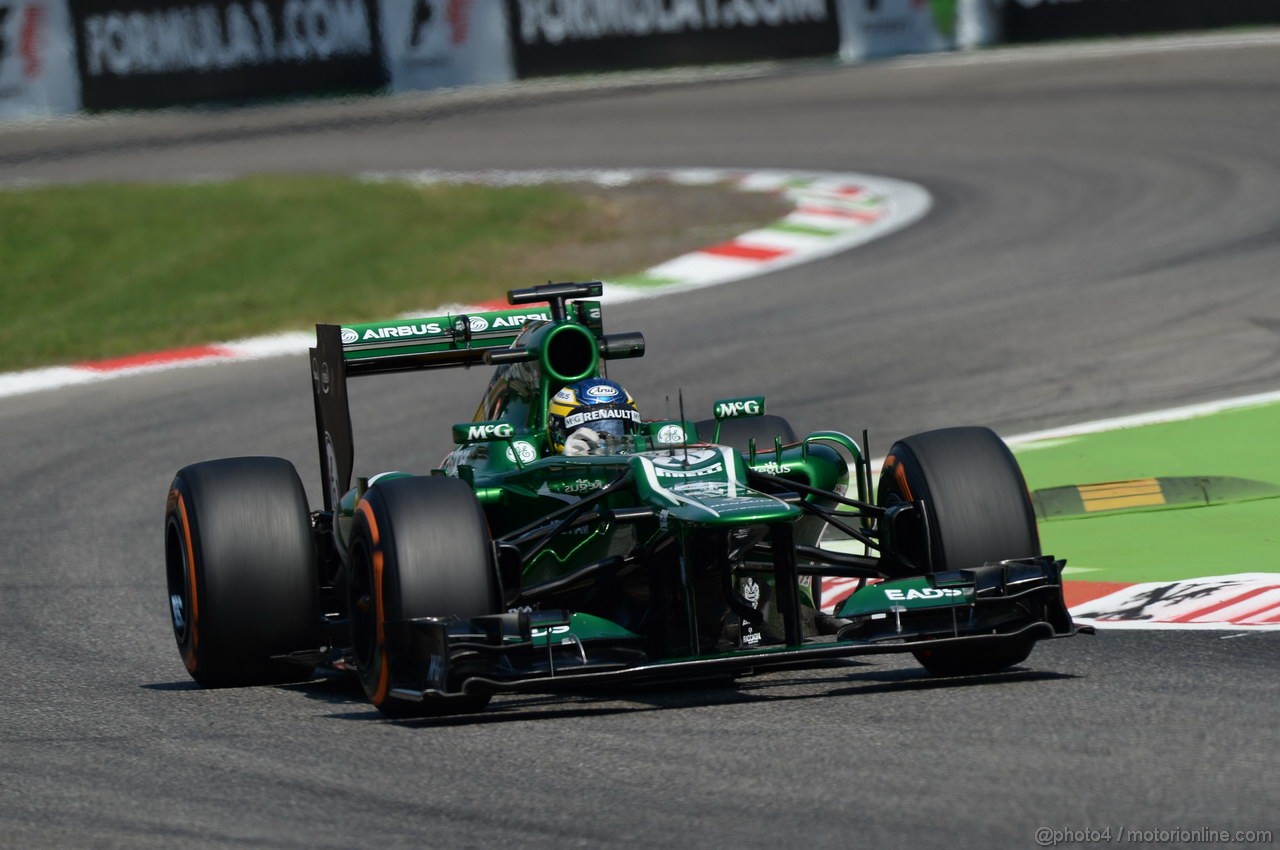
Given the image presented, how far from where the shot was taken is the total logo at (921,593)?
677 cm

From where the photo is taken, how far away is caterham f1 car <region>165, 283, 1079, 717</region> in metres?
6.56

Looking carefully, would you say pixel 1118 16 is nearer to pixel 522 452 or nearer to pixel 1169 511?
pixel 1169 511

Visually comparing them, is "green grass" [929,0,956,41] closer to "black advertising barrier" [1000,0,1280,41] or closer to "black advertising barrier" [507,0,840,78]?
"black advertising barrier" [1000,0,1280,41]

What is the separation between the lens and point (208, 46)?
31.0 m

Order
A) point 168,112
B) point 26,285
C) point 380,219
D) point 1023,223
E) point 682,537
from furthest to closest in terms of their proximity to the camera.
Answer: point 168,112 → point 380,219 → point 26,285 → point 1023,223 → point 682,537

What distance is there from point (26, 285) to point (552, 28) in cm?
1152

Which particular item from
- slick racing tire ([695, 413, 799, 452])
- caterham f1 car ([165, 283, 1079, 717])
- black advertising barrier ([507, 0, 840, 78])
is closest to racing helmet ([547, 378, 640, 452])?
caterham f1 car ([165, 283, 1079, 717])

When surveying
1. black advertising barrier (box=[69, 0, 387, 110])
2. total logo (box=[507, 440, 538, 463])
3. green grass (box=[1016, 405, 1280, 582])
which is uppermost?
black advertising barrier (box=[69, 0, 387, 110])

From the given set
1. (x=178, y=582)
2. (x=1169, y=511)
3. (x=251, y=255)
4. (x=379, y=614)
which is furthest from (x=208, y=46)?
(x=379, y=614)

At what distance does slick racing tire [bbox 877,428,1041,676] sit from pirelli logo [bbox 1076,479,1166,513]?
110 inches

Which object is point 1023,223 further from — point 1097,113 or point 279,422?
point 279,422

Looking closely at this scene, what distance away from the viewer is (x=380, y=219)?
23.5m

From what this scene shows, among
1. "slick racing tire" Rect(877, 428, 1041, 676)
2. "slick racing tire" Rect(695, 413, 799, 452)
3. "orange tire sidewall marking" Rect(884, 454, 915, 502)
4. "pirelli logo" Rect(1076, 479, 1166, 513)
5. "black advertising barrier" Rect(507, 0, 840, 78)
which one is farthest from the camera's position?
"black advertising barrier" Rect(507, 0, 840, 78)

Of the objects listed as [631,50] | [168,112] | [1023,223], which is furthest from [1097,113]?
[168,112]
